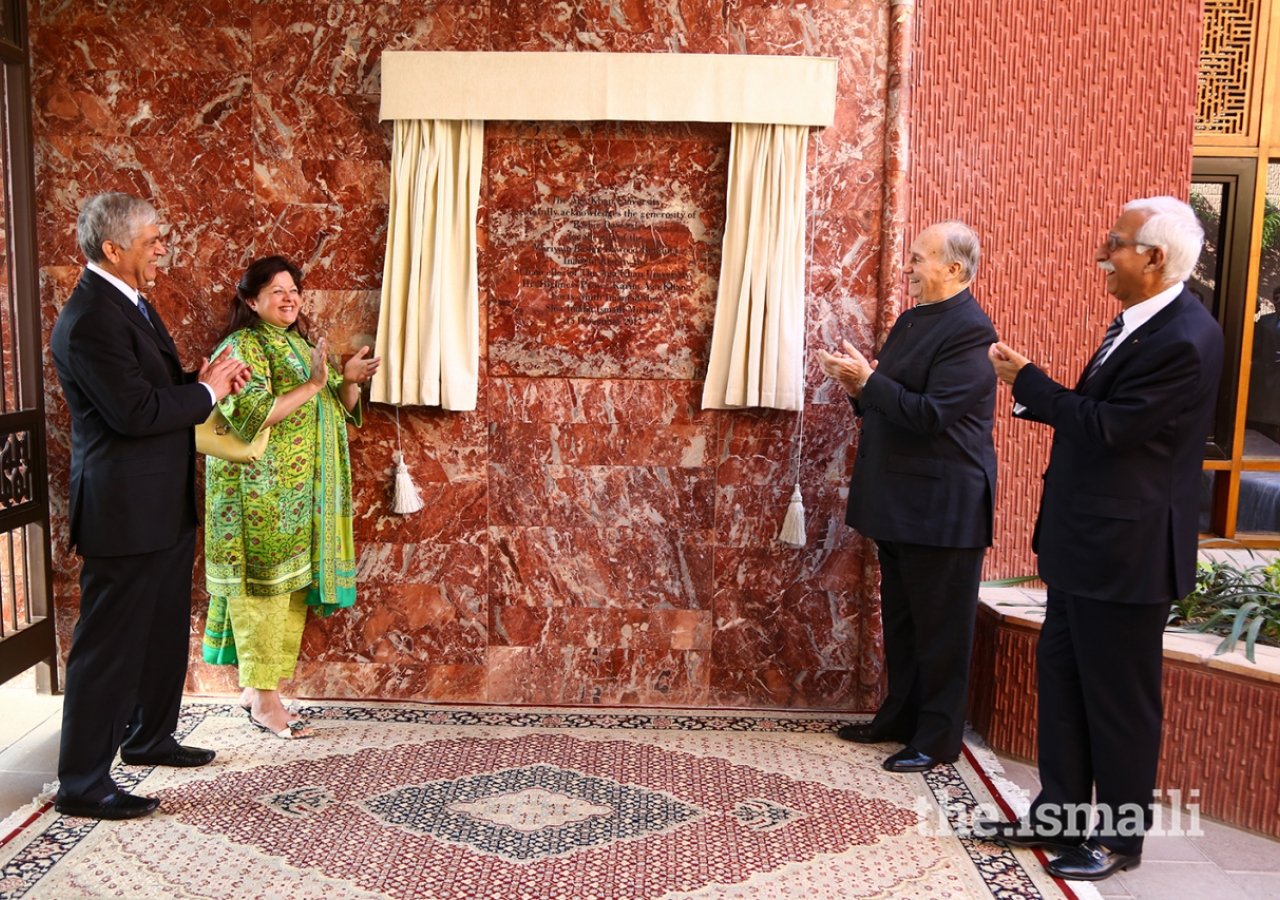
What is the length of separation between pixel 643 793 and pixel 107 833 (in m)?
1.59

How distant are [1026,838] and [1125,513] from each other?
1.01 metres

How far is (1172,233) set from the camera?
102 inches

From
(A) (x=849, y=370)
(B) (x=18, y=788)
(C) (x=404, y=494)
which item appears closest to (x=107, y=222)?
(C) (x=404, y=494)

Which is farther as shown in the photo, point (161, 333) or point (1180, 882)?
point (161, 333)

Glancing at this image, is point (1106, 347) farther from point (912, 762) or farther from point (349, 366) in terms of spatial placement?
point (349, 366)

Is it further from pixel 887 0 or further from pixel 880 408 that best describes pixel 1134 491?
pixel 887 0

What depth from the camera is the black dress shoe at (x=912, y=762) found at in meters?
3.44

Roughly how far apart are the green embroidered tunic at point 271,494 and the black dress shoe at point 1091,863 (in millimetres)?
2581

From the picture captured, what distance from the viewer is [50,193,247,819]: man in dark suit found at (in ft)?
9.58

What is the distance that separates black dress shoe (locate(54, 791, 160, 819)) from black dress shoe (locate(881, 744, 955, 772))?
7.81 ft

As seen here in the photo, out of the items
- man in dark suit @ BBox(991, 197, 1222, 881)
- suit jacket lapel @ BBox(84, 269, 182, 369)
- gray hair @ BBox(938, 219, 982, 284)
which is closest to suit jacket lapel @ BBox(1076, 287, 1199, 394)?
man in dark suit @ BBox(991, 197, 1222, 881)

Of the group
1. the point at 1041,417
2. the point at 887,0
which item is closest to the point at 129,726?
the point at 1041,417

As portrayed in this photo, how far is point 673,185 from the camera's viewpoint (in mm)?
3893

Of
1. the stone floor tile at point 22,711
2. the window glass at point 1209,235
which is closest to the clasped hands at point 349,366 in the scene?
the stone floor tile at point 22,711
